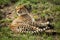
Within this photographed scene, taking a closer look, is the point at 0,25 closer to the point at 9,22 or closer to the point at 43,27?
the point at 9,22

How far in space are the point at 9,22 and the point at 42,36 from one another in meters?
1.24

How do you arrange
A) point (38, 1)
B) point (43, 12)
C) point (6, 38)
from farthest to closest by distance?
point (38, 1) < point (43, 12) < point (6, 38)

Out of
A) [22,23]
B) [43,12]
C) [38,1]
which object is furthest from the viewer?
[38,1]

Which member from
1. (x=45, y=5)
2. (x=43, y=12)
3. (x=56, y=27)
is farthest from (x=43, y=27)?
(x=45, y=5)

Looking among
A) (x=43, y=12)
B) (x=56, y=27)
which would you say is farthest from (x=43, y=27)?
(x=43, y=12)

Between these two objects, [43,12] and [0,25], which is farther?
[43,12]

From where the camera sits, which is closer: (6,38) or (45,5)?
(6,38)

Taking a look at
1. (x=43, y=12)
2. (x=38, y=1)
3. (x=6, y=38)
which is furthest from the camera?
(x=38, y=1)

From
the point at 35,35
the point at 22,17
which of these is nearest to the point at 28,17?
the point at 22,17

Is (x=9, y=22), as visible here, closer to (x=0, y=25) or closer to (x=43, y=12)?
(x=0, y=25)

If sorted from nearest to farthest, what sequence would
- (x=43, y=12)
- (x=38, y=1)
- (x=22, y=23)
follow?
1. (x=22, y=23)
2. (x=43, y=12)
3. (x=38, y=1)

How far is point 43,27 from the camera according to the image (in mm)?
7840

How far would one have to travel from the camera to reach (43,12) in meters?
8.73

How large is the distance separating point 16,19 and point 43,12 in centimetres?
110
